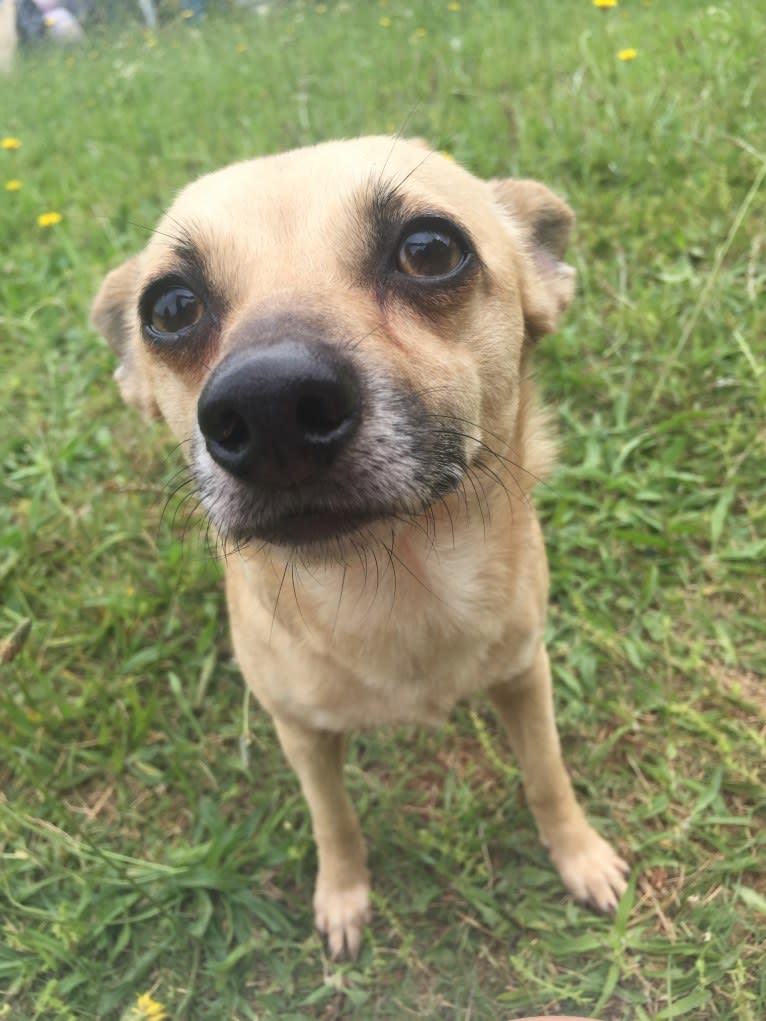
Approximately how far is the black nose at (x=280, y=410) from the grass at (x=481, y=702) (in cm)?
93

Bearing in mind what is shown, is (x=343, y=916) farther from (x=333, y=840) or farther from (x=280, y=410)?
(x=280, y=410)

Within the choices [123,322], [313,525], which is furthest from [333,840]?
[123,322]

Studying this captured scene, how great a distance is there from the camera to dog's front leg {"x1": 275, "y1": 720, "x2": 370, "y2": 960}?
83.4 inches

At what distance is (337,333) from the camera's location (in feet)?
4.51

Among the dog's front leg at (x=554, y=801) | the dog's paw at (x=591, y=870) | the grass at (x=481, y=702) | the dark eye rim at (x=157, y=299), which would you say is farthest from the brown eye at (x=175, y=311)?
the dog's paw at (x=591, y=870)

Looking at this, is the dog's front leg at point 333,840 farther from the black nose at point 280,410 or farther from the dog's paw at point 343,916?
the black nose at point 280,410

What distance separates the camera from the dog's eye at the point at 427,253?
1695 mm

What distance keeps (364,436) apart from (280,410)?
20 cm

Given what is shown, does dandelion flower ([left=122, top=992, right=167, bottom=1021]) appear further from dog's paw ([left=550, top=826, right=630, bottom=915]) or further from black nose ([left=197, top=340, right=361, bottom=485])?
black nose ([left=197, top=340, right=361, bottom=485])

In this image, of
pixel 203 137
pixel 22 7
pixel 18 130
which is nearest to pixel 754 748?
pixel 203 137

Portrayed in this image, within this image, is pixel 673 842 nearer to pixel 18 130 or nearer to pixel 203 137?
pixel 203 137

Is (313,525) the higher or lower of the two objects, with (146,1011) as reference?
higher

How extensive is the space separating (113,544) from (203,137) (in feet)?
13.7

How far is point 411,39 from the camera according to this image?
646 cm
